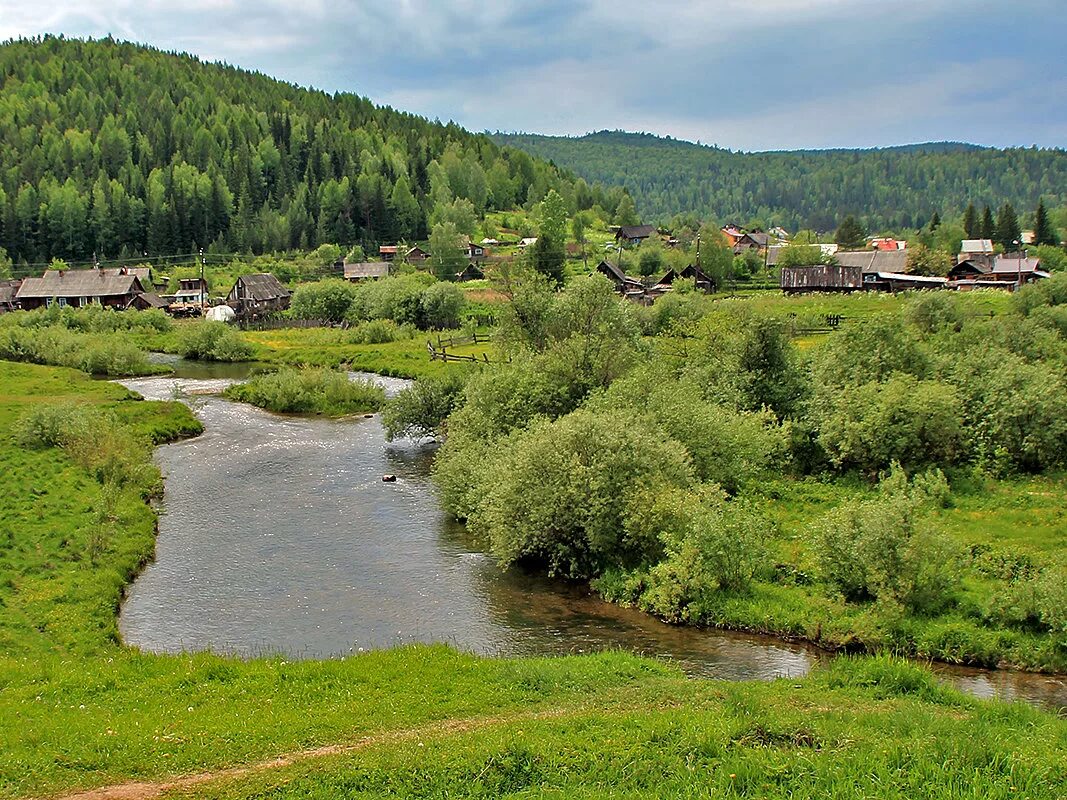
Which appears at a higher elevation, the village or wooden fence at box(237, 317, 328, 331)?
the village

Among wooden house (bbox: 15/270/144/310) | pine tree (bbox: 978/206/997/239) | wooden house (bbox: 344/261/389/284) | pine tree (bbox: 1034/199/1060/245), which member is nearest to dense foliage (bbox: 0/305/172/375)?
wooden house (bbox: 15/270/144/310)

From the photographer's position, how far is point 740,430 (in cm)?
3578

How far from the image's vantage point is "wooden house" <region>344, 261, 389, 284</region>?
393ft

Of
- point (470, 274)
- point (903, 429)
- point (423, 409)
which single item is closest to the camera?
point (903, 429)

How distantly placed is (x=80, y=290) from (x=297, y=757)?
4317 inches

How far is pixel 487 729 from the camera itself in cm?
1583

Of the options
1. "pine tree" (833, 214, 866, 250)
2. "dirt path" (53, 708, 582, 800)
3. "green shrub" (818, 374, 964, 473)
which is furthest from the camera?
"pine tree" (833, 214, 866, 250)

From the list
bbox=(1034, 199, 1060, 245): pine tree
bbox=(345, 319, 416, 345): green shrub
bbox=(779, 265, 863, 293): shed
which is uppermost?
bbox=(1034, 199, 1060, 245): pine tree

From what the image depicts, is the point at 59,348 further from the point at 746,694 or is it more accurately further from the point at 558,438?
the point at 746,694

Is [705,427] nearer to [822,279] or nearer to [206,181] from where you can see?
[822,279]

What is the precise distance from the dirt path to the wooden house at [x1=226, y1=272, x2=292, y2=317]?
97041 mm

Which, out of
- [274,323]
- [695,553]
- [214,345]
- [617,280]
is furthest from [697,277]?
[695,553]

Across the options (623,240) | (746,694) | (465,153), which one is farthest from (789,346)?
(465,153)

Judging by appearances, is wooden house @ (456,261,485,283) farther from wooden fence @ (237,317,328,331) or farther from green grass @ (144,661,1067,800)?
green grass @ (144,661,1067,800)
